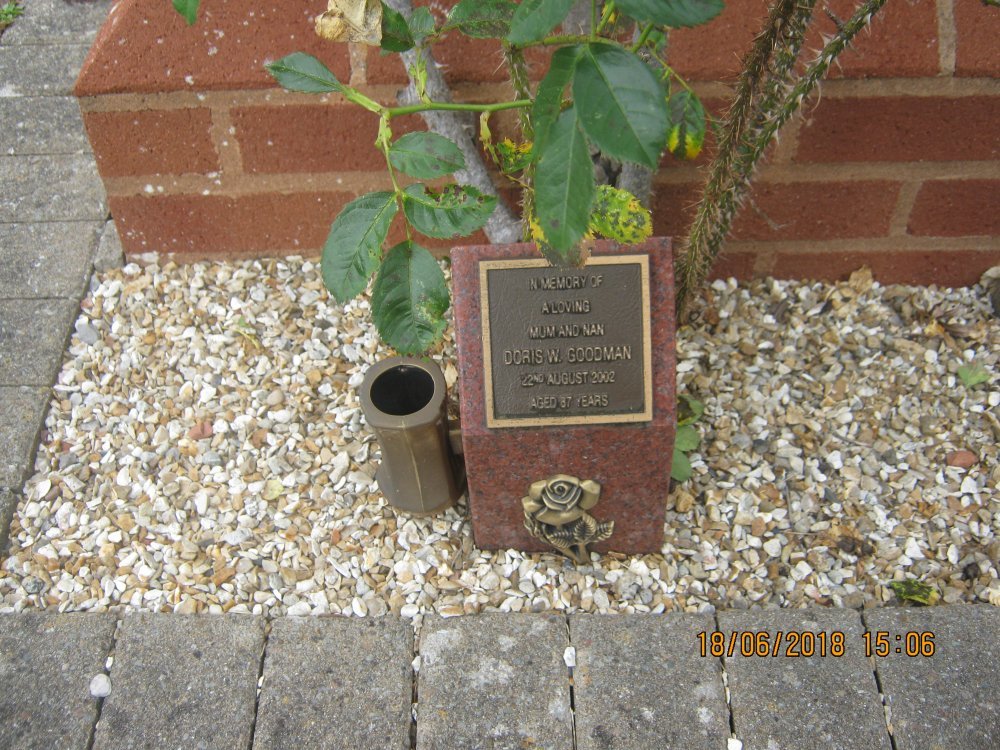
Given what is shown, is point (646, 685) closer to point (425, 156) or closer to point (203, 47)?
point (425, 156)

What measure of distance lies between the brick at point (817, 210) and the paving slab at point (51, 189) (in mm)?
1907

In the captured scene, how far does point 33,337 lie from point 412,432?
4.09 ft

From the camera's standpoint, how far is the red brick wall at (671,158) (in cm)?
189

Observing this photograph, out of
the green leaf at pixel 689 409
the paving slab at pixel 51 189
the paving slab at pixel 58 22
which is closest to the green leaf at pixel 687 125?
the green leaf at pixel 689 409

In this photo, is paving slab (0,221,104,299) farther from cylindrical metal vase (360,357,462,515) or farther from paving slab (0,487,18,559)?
cylindrical metal vase (360,357,462,515)

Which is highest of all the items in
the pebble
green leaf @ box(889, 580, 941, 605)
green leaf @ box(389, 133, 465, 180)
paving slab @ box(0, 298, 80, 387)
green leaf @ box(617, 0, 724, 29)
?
green leaf @ box(617, 0, 724, 29)

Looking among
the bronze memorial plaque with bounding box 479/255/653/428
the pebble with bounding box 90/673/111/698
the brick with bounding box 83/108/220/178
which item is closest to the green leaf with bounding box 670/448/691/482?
the bronze memorial plaque with bounding box 479/255/653/428

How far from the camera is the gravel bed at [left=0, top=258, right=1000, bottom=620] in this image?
1.76m

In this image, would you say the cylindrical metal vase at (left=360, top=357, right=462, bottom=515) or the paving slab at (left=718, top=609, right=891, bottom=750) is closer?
the paving slab at (left=718, top=609, right=891, bottom=750)

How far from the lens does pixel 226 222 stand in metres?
2.28

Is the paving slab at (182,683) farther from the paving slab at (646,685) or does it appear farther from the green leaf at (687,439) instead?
the green leaf at (687,439)

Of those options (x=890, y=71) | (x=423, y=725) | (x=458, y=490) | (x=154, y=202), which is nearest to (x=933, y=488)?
(x=890, y=71)

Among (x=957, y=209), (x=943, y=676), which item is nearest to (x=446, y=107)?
(x=943, y=676)

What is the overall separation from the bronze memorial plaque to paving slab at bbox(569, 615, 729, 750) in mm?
455
